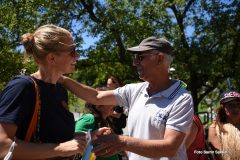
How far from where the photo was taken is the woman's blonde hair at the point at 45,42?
2.32 metres

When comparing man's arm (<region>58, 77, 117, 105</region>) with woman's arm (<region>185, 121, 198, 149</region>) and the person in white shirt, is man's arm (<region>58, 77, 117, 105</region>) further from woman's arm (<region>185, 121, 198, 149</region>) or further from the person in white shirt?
woman's arm (<region>185, 121, 198, 149</region>)

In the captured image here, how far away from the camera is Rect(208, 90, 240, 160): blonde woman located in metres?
3.91

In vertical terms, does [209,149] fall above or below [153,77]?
below

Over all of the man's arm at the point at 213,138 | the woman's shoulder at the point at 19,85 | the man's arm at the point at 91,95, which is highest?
the woman's shoulder at the point at 19,85

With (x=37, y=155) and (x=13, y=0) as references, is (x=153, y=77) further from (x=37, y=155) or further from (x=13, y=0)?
(x=13, y=0)

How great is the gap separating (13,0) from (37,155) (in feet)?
37.1

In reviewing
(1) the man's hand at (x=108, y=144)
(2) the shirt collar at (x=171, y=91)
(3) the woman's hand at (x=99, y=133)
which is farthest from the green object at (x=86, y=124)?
(1) the man's hand at (x=108, y=144)

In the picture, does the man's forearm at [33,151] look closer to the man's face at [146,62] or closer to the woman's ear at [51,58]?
the woman's ear at [51,58]

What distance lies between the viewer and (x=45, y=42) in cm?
231

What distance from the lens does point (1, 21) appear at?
12266mm

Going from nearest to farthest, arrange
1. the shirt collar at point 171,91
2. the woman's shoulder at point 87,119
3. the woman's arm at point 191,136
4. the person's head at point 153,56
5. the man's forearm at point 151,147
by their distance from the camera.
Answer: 1. the man's forearm at point 151,147
2. the shirt collar at point 171,91
3. the person's head at point 153,56
4. the woman's arm at point 191,136
5. the woman's shoulder at point 87,119

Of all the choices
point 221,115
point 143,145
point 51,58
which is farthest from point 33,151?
point 221,115

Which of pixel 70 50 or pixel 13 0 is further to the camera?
pixel 13 0

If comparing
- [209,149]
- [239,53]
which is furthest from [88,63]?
[209,149]
